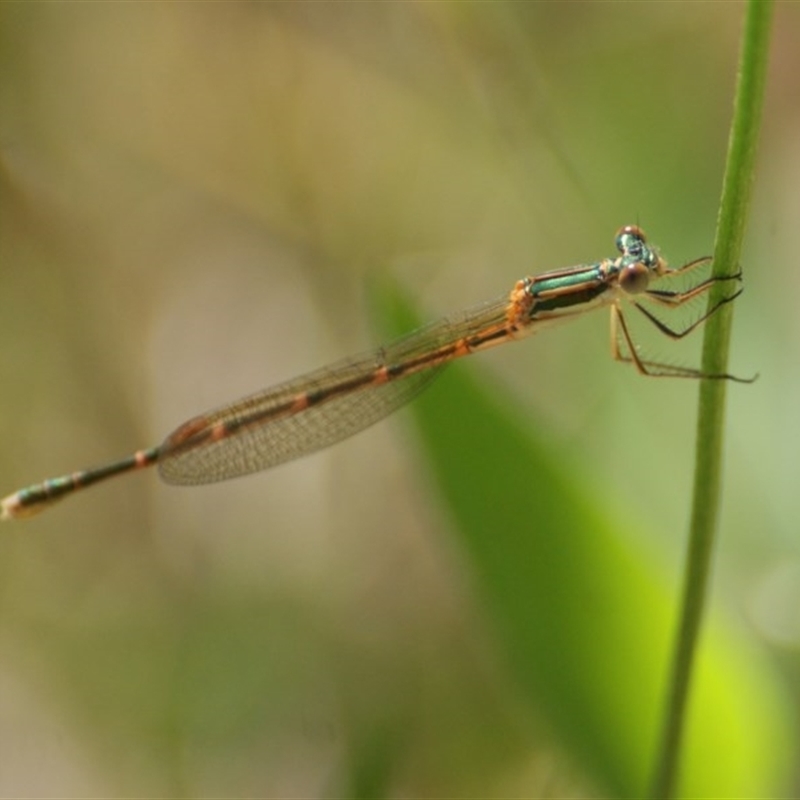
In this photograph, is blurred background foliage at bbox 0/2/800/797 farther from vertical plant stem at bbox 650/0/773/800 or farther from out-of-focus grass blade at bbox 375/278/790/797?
vertical plant stem at bbox 650/0/773/800

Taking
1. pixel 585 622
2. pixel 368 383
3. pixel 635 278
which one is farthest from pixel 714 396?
pixel 368 383

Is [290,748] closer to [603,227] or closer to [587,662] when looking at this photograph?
[587,662]

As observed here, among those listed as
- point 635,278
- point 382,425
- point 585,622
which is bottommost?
point 585,622

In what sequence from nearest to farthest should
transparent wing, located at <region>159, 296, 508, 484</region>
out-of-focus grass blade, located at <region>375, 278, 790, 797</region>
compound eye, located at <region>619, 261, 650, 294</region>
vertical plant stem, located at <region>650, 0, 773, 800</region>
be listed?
vertical plant stem, located at <region>650, 0, 773, 800</region>
out-of-focus grass blade, located at <region>375, 278, 790, 797</region>
compound eye, located at <region>619, 261, 650, 294</region>
transparent wing, located at <region>159, 296, 508, 484</region>

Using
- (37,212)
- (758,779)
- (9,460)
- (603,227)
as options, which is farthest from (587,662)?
(37,212)

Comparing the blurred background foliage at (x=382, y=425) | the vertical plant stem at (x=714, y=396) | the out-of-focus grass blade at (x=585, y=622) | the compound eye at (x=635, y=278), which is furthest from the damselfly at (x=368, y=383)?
the vertical plant stem at (x=714, y=396)

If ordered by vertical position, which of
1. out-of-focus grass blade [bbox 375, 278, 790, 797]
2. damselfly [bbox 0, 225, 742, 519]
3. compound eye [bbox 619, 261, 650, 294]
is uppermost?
damselfly [bbox 0, 225, 742, 519]

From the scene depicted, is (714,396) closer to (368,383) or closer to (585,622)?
(585,622)

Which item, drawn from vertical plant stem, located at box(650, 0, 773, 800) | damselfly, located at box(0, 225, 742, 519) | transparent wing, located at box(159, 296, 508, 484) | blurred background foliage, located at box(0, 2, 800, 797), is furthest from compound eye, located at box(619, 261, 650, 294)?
vertical plant stem, located at box(650, 0, 773, 800)
